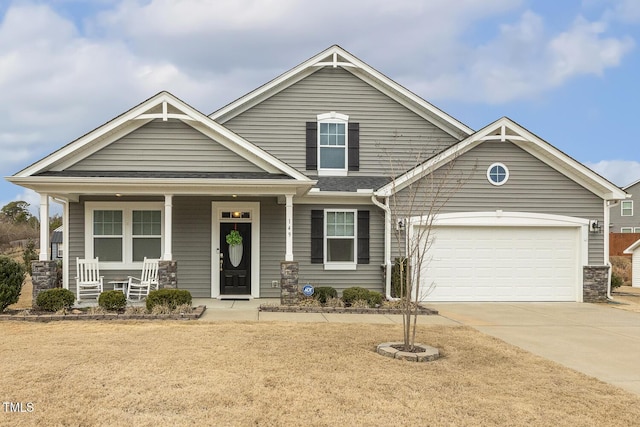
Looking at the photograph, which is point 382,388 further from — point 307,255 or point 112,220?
point 112,220

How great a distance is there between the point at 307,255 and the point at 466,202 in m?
4.50

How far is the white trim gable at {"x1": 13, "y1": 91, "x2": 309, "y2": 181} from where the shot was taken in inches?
517

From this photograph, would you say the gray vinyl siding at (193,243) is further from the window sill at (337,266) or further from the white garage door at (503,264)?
the white garage door at (503,264)

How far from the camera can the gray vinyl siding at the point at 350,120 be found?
1623cm

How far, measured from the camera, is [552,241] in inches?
611

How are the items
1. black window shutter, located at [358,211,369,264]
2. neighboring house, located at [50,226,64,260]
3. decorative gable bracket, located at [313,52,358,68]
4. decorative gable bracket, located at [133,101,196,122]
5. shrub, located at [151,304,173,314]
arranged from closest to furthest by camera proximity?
1. shrub, located at [151,304,173,314]
2. decorative gable bracket, located at [133,101,196,122]
3. black window shutter, located at [358,211,369,264]
4. decorative gable bracket, located at [313,52,358,68]
5. neighboring house, located at [50,226,64,260]

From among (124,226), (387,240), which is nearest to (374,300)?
(387,240)


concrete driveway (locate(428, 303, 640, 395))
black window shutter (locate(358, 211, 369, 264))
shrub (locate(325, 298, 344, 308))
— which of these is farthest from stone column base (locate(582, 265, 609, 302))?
shrub (locate(325, 298, 344, 308))

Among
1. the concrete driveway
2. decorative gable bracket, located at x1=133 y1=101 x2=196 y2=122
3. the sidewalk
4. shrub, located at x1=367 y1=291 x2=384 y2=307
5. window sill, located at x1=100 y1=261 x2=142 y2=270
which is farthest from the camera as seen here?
window sill, located at x1=100 y1=261 x2=142 y2=270

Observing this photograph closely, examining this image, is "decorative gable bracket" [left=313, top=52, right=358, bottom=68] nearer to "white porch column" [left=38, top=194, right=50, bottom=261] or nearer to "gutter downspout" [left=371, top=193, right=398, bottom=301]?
"gutter downspout" [left=371, top=193, right=398, bottom=301]

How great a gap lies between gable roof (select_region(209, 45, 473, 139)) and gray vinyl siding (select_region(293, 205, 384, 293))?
3358 mm

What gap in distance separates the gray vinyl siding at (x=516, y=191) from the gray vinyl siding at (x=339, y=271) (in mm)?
1161

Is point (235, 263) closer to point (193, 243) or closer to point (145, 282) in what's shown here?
point (193, 243)

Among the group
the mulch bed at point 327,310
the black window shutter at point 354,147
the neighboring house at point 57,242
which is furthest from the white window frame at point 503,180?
the neighboring house at point 57,242
